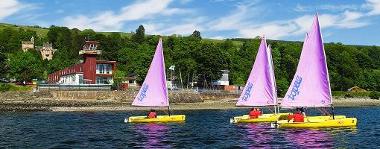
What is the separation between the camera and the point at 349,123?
169 feet

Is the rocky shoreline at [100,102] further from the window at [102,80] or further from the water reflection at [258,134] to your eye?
the water reflection at [258,134]

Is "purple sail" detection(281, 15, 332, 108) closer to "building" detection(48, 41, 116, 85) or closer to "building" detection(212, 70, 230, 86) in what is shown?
"building" detection(48, 41, 116, 85)

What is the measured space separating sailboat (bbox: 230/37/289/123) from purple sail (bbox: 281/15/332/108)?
32.6ft

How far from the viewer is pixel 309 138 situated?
4306 centimetres

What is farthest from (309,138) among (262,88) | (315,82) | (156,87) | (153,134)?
(156,87)

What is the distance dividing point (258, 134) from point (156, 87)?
19.0 m

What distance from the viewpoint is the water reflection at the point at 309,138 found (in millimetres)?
39069

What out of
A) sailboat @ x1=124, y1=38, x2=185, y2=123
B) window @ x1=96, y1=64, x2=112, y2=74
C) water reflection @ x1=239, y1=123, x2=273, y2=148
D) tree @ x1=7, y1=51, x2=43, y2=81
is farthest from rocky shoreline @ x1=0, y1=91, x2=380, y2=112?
water reflection @ x1=239, y1=123, x2=273, y2=148

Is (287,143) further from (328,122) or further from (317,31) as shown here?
(317,31)

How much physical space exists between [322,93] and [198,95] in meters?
74.1

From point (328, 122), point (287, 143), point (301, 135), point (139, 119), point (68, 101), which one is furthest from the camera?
point (68, 101)

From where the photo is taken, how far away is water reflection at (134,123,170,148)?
40.8m

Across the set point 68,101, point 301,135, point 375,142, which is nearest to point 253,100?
point 301,135

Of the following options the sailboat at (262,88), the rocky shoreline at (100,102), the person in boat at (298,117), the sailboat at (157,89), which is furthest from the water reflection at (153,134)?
the rocky shoreline at (100,102)
